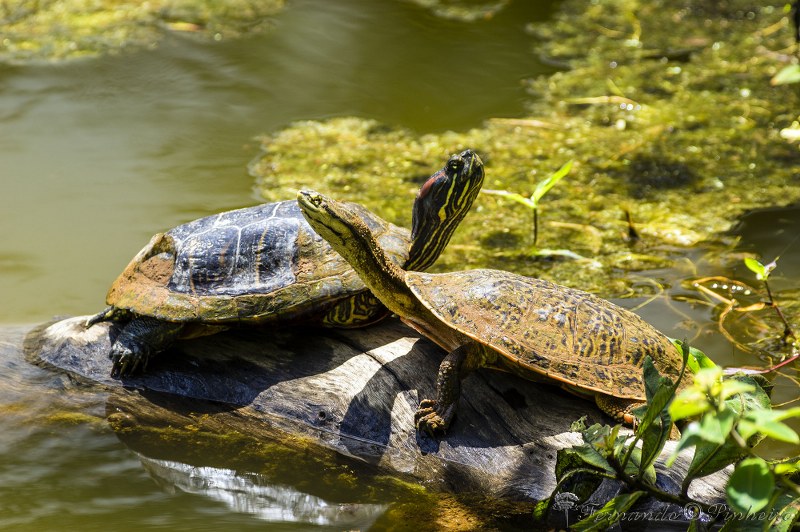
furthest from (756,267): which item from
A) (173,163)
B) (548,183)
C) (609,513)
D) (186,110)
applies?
(186,110)

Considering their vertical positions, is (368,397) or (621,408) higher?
(621,408)

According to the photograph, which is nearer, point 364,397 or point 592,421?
point 592,421

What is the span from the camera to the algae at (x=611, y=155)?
4172 mm

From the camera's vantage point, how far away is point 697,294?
3750mm

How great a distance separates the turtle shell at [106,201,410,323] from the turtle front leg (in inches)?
18.5

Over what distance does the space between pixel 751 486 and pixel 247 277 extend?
1.79 metres

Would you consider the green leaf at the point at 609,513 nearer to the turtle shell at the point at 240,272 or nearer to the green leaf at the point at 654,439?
the green leaf at the point at 654,439

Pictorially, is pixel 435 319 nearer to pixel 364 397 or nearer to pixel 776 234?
pixel 364 397

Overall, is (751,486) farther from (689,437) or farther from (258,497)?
(258,497)

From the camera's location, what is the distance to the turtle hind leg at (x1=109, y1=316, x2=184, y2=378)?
9.43ft

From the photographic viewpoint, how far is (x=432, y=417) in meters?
2.57

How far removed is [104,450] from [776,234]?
3.09 metres

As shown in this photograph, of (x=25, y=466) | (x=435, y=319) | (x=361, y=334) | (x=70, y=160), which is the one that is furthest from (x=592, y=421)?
(x=70, y=160)
